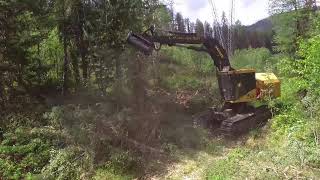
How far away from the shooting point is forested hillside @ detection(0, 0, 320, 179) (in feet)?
42.7

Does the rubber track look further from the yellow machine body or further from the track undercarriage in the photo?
the yellow machine body

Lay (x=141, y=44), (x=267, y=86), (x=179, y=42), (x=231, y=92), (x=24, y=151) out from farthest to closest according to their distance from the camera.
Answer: (x=267, y=86) → (x=231, y=92) → (x=179, y=42) → (x=141, y=44) → (x=24, y=151)

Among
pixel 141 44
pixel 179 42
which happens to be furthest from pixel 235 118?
pixel 141 44

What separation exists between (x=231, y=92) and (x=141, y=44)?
16.5 ft

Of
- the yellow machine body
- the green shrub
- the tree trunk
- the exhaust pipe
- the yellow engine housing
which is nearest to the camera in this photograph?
the green shrub

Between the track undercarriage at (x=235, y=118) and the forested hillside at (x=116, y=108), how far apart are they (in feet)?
1.52

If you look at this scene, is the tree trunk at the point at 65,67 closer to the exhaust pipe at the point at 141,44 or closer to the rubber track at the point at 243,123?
the exhaust pipe at the point at 141,44

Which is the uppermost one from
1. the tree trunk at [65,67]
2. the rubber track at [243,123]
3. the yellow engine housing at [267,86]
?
the tree trunk at [65,67]

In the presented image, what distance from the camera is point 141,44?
14953 millimetres

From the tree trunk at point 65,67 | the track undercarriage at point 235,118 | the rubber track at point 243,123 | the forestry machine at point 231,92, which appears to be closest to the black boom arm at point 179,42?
the forestry machine at point 231,92

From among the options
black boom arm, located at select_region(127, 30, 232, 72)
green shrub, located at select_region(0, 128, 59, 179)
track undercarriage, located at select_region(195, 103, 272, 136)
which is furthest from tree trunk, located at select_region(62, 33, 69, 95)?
track undercarriage, located at select_region(195, 103, 272, 136)

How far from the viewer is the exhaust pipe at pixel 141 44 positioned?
14.8m

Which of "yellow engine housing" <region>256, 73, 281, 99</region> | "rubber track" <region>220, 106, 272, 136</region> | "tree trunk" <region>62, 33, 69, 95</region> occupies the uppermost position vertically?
"tree trunk" <region>62, 33, 69, 95</region>

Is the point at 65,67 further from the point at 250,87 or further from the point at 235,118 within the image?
the point at 250,87
